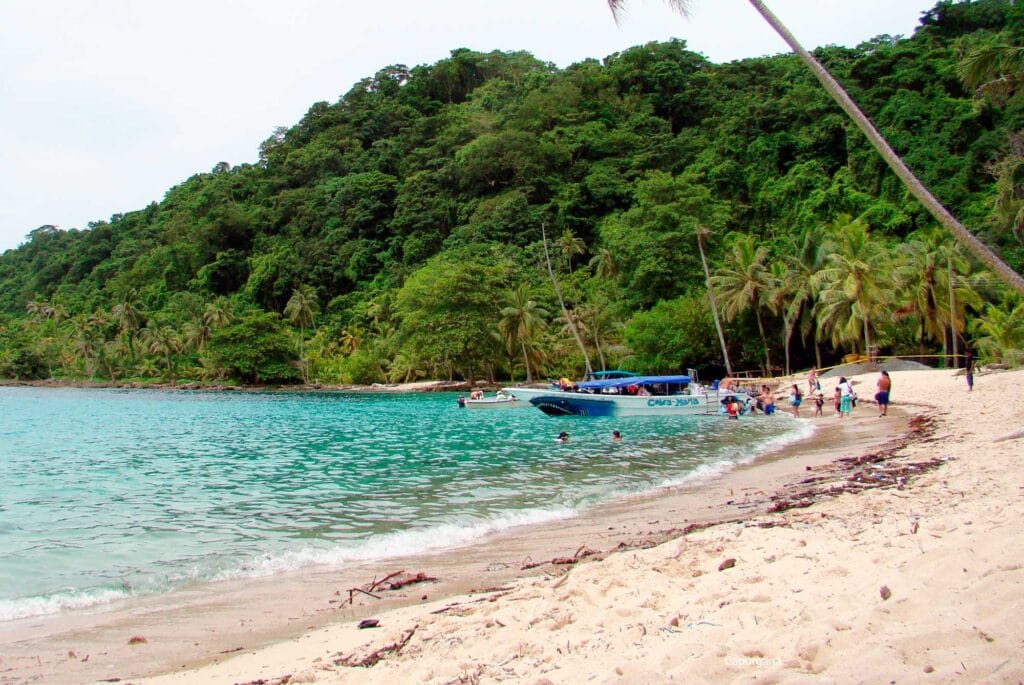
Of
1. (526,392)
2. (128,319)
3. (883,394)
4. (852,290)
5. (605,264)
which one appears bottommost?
(883,394)

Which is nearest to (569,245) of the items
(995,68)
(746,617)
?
(995,68)

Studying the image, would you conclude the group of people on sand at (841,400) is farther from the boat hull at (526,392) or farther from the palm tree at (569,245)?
the palm tree at (569,245)

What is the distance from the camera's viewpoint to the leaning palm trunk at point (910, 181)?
32.0ft

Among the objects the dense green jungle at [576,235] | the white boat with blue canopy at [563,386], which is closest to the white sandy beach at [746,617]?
the dense green jungle at [576,235]

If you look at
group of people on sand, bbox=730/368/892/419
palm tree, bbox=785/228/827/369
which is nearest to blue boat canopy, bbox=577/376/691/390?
group of people on sand, bbox=730/368/892/419

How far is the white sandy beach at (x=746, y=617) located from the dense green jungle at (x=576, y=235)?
65.9ft

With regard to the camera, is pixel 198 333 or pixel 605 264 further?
pixel 198 333

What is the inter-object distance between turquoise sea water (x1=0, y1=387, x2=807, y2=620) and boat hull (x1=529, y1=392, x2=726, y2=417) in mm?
1001

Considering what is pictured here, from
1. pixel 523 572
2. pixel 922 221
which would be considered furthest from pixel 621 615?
pixel 922 221

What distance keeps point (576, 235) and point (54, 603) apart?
69.9 m

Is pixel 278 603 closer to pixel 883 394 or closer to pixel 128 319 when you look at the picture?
pixel 883 394

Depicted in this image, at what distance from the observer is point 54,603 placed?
26.1 ft

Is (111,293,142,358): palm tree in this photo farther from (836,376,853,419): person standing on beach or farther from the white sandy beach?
the white sandy beach

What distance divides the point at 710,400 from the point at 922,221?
3223 cm
